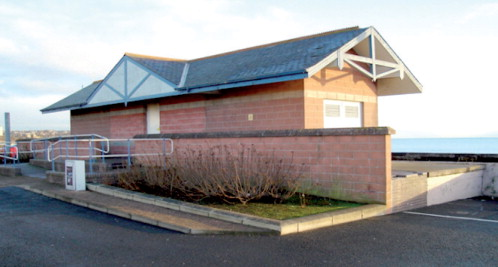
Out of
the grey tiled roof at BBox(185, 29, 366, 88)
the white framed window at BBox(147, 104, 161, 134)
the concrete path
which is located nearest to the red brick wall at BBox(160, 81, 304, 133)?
the white framed window at BBox(147, 104, 161, 134)

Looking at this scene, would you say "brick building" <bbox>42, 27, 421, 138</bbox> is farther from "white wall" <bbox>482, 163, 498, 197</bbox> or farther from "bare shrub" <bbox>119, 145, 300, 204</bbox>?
"white wall" <bbox>482, 163, 498, 197</bbox>

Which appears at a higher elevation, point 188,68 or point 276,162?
point 188,68

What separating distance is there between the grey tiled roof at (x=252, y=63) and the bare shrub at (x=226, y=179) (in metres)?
2.95

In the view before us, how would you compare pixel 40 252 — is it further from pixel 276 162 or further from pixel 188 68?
pixel 188 68

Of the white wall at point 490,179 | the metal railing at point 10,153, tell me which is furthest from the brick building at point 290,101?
the white wall at point 490,179

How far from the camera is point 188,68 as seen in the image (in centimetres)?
1895

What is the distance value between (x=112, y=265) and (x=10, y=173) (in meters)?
12.0

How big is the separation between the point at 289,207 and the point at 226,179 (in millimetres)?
1627

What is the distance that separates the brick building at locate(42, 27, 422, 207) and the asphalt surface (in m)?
1.81

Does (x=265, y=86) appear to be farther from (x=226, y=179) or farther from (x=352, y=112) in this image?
(x=226, y=179)

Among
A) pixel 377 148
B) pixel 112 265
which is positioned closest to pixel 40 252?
pixel 112 265

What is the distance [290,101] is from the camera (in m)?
14.0

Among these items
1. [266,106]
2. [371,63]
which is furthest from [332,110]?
[266,106]

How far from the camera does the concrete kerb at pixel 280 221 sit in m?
7.79
